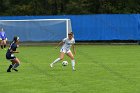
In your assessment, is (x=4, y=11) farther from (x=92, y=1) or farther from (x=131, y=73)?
(x=131, y=73)

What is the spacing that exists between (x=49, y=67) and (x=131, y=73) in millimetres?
5049

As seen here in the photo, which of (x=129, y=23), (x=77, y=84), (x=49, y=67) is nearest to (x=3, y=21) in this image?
(x=129, y=23)

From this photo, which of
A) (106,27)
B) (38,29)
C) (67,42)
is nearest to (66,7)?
(106,27)

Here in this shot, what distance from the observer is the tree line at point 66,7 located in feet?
179

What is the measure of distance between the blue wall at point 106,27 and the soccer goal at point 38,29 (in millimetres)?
1560

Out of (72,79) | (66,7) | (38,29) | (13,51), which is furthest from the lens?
(66,7)

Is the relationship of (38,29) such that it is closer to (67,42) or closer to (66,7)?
(66,7)

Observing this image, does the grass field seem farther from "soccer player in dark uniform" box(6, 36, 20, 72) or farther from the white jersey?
the white jersey

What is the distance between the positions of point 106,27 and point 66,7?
Answer: 29.7 ft

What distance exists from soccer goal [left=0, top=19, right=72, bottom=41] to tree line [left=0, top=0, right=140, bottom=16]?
7.95 meters

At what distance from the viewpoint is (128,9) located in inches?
2158

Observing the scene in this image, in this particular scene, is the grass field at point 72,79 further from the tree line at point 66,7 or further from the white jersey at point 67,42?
the tree line at point 66,7

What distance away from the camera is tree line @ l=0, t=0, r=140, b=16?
54.7m

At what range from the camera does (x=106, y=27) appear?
48031 millimetres
